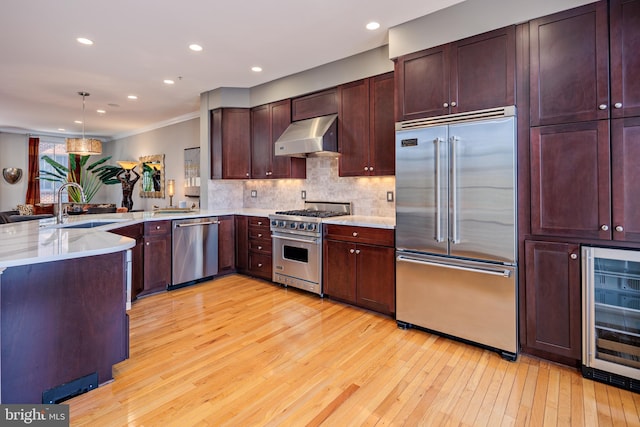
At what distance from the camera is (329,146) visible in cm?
371

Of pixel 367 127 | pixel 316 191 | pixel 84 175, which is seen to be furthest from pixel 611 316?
pixel 84 175

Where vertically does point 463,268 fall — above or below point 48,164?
below

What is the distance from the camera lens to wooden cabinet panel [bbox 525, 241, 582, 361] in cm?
220

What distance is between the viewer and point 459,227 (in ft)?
8.48

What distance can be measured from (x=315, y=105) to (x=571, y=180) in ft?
9.11

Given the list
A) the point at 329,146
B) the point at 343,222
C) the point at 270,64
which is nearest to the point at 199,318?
the point at 343,222

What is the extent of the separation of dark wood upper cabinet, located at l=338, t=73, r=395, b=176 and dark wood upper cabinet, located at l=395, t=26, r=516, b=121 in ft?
1.36

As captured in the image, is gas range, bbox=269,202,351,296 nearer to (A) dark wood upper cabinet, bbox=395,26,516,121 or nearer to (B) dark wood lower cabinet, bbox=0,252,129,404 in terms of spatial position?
(A) dark wood upper cabinet, bbox=395,26,516,121

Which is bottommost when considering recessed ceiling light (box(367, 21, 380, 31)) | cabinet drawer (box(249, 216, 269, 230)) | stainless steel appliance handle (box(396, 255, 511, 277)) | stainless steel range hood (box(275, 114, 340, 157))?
stainless steel appliance handle (box(396, 255, 511, 277))

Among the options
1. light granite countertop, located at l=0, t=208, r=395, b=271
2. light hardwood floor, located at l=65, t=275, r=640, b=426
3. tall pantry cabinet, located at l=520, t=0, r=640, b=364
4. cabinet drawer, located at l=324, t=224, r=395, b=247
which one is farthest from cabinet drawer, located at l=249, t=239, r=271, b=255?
tall pantry cabinet, located at l=520, t=0, r=640, b=364

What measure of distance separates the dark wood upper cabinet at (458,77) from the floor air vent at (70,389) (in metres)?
2.96

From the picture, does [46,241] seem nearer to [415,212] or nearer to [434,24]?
[415,212]

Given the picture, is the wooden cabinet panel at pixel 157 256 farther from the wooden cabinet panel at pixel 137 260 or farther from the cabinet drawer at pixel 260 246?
the cabinet drawer at pixel 260 246

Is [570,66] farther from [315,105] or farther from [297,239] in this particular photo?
[297,239]
